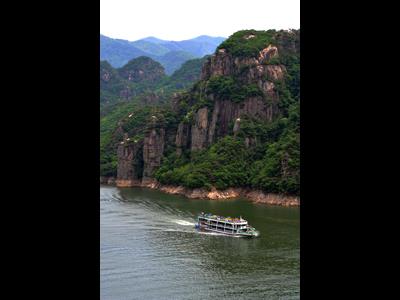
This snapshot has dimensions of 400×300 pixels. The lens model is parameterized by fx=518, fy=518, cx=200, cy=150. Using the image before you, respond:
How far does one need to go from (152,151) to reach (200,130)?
34.3 ft

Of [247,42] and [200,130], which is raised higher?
[247,42]

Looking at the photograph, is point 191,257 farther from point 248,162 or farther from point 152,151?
point 152,151

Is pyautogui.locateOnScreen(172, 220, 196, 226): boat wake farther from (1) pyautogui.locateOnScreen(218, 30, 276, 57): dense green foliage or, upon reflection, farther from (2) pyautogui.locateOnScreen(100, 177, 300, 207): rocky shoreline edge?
(1) pyautogui.locateOnScreen(218, 30, 276, 57): dense green foliage

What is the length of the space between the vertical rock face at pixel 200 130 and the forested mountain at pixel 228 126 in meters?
0.02

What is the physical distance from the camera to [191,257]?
125ft

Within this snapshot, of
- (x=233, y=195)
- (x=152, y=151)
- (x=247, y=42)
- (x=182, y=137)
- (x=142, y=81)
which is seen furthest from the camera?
(x=142, y=81)

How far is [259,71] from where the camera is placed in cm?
9306

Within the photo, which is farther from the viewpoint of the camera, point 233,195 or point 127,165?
point 127,165

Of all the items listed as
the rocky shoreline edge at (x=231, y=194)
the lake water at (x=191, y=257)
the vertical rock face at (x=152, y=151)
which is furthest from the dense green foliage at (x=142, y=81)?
the lake water at (x=191, y=257)

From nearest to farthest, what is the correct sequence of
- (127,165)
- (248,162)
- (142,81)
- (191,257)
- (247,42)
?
(191,257) → (248,162) → (127,165) → (247,42) → (142,81)

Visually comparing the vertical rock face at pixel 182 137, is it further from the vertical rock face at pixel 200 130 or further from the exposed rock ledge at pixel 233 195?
the exposed rock ledge at pixel 233 195

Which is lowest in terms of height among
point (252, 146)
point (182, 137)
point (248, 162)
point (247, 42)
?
point (248, 162)

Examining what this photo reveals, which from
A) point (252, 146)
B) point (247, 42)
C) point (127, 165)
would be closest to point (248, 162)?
point (252, 146)
